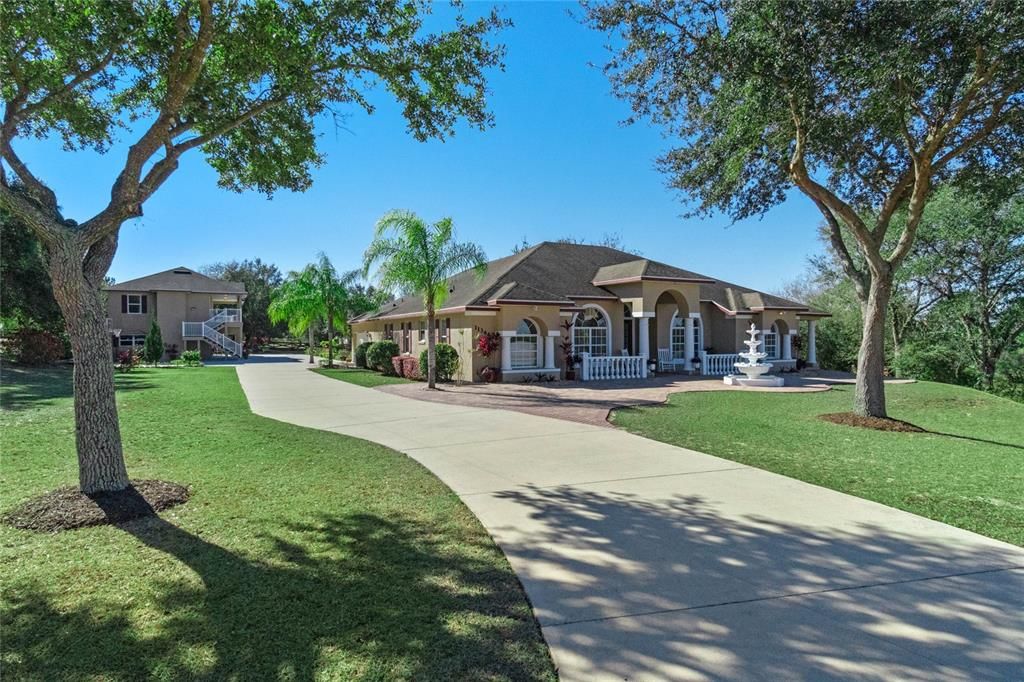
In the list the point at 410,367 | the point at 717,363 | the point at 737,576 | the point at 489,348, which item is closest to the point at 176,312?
the point at 410,367

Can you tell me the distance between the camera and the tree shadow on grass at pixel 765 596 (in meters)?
3.12

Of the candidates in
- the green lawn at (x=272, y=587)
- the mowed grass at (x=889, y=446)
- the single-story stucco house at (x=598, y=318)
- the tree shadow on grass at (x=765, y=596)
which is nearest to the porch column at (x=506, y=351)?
the single-story stucco house at (x=598, y=318)

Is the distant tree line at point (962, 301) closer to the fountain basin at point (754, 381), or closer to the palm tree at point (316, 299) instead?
the fountain basin at point (754, 381)

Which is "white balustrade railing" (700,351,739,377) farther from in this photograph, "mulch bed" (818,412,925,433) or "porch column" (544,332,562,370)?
"mulch bed" (818,412,925,433)

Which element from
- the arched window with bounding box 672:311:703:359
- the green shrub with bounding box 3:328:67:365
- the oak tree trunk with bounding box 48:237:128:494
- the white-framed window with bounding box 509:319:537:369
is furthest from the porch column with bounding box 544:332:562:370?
the green shrub with bounding box 3:328:67:365

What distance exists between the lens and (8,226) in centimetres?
2483

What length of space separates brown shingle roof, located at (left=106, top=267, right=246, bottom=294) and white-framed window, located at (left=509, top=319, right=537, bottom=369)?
31755 millimetres

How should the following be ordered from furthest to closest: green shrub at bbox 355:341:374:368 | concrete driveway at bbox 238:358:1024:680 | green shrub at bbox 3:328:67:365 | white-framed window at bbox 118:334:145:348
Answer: white-framed window at bbox 118:334:145:348, green shrub at bbox 355:341:374:368, green shrub at bbox 3:328:67:365, concrete driveway at bbox 238:358:1024:680

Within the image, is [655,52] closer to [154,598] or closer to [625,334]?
[154,598]

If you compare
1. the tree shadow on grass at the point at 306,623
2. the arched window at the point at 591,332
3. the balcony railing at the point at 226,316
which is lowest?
the tree shadow on grass at the point at 306,623

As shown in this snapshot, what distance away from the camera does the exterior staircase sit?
42000 mm

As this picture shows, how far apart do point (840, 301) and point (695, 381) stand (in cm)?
1657

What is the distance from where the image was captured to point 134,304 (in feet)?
135

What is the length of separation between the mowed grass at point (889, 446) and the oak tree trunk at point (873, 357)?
108 cm
